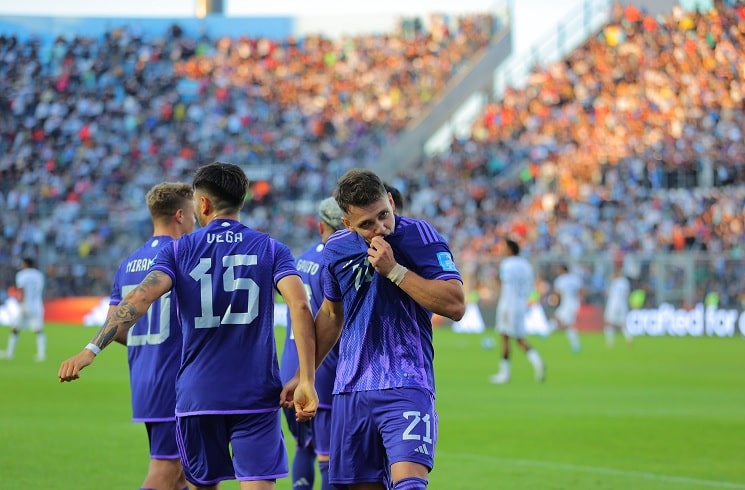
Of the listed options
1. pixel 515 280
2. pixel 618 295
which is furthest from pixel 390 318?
pixel 618 295

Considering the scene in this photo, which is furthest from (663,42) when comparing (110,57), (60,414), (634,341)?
(60,414)

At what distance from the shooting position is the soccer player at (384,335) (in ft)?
19.2

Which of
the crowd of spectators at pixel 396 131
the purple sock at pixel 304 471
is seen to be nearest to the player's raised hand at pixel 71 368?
the purple sock at pixel 304 471

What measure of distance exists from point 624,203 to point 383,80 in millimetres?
14127

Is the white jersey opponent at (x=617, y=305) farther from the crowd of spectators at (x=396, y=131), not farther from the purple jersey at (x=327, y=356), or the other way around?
Answer: the purple jersey at (x=327, y=356)

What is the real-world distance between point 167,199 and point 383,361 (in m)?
2.28

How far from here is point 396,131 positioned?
49.2 m

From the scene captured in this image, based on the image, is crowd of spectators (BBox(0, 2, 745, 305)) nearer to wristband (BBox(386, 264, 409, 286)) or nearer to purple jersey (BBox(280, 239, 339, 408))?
purple jersey (BBox(280, 239, 339, 408))

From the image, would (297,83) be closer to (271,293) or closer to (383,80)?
(383,80)

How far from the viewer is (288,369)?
866 centimetres

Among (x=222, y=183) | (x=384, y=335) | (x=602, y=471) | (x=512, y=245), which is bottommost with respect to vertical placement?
(x=602, y=471)

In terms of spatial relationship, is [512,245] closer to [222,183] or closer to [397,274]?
[222,183]

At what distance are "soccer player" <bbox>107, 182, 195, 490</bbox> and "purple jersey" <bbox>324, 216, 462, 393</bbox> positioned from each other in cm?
150

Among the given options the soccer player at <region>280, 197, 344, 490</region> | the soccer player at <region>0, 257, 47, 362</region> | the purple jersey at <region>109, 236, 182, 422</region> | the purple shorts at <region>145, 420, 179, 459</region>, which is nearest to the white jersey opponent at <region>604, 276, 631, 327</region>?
the soccer player at <region>0, 257, 47, 362</region>
